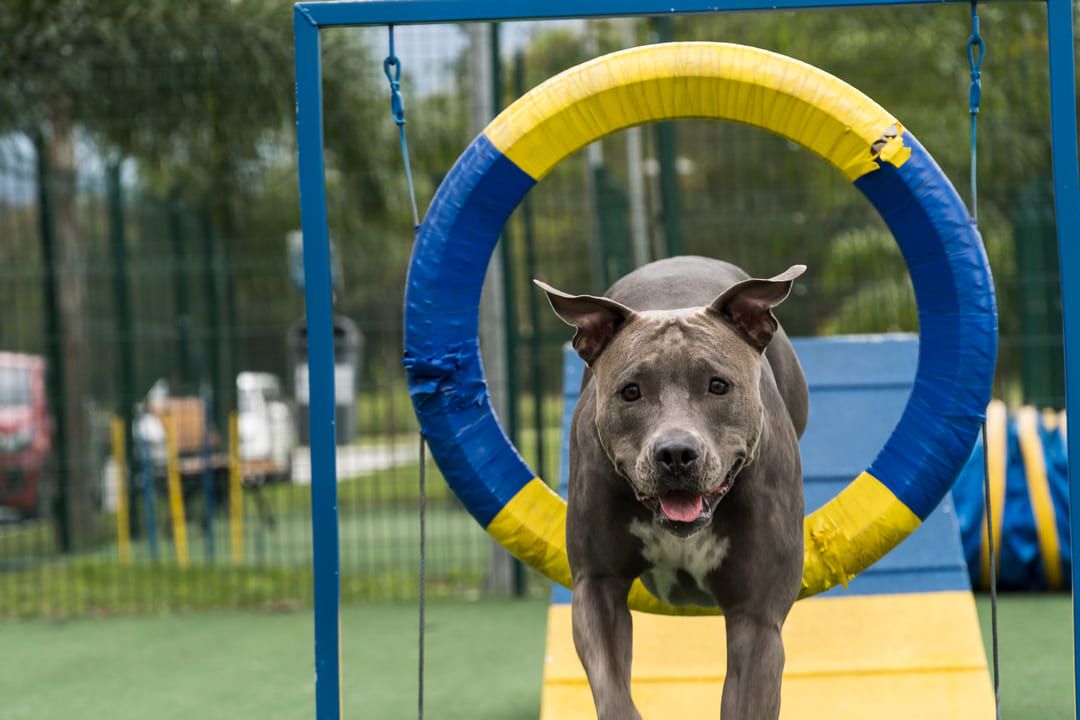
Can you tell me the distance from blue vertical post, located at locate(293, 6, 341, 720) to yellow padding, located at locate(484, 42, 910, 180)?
539mm

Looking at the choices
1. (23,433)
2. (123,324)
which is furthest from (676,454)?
(23,433)

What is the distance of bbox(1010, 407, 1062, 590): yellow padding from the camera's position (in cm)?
718

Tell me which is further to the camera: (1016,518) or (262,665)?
(1016,518)

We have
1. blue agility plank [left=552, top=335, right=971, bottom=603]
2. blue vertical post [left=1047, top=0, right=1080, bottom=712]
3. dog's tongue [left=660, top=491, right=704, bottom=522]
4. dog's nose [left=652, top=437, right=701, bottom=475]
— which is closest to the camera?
dog's nose [left=652, top=437, right=701, bottom=475]

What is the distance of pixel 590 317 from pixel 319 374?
935mm

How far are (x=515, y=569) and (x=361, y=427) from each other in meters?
2.35

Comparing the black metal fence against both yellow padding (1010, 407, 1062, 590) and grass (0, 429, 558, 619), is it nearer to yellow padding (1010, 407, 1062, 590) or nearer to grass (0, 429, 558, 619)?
grass (0, 429, 558, 619)

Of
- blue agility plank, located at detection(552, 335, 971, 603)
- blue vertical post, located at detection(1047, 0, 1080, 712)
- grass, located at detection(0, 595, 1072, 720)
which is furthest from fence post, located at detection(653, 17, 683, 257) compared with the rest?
blue vertical post, located at detection(1047, 0, 1080, 712)

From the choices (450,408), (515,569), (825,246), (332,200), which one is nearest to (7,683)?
(515,569)

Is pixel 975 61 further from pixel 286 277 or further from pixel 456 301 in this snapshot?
pixel 286 277

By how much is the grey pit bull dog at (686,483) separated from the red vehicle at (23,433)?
24.6 ft

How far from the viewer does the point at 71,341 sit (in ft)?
32.9

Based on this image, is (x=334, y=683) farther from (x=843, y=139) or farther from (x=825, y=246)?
(x=825, y=246)

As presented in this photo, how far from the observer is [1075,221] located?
3635 mm
